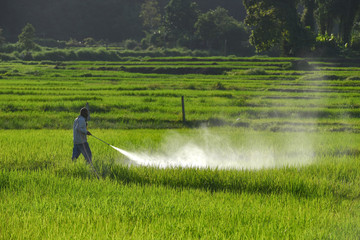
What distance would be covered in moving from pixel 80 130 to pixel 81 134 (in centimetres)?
11

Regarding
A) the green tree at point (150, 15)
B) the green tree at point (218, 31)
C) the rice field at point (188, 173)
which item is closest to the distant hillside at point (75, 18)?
the green tree at point (150, 15)

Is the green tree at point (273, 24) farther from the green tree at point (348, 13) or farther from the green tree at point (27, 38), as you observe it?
the green tree at point (27, 38)

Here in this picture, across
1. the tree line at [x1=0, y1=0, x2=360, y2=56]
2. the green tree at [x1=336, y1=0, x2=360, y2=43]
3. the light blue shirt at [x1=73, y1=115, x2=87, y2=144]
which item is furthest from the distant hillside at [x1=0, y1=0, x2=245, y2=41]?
the light blue shirt at [x1=73, y1=115, x2=87, y2=144]

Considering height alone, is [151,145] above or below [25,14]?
below

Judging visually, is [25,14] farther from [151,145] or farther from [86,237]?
[86,237]

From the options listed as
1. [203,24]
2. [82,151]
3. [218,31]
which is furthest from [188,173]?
[218,31]

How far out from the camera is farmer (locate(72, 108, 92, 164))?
23.4 ft

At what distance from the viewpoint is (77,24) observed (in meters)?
81.3

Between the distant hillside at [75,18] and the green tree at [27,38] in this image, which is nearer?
the green tree at [27,38]

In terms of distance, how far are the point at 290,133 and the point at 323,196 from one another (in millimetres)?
6864

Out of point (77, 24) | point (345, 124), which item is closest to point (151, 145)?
point (345, 124)

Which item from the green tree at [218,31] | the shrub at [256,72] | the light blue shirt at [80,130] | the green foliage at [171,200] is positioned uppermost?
the green tree at [218,31]

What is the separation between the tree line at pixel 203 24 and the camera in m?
33.5

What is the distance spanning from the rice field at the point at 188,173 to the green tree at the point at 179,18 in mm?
43524
